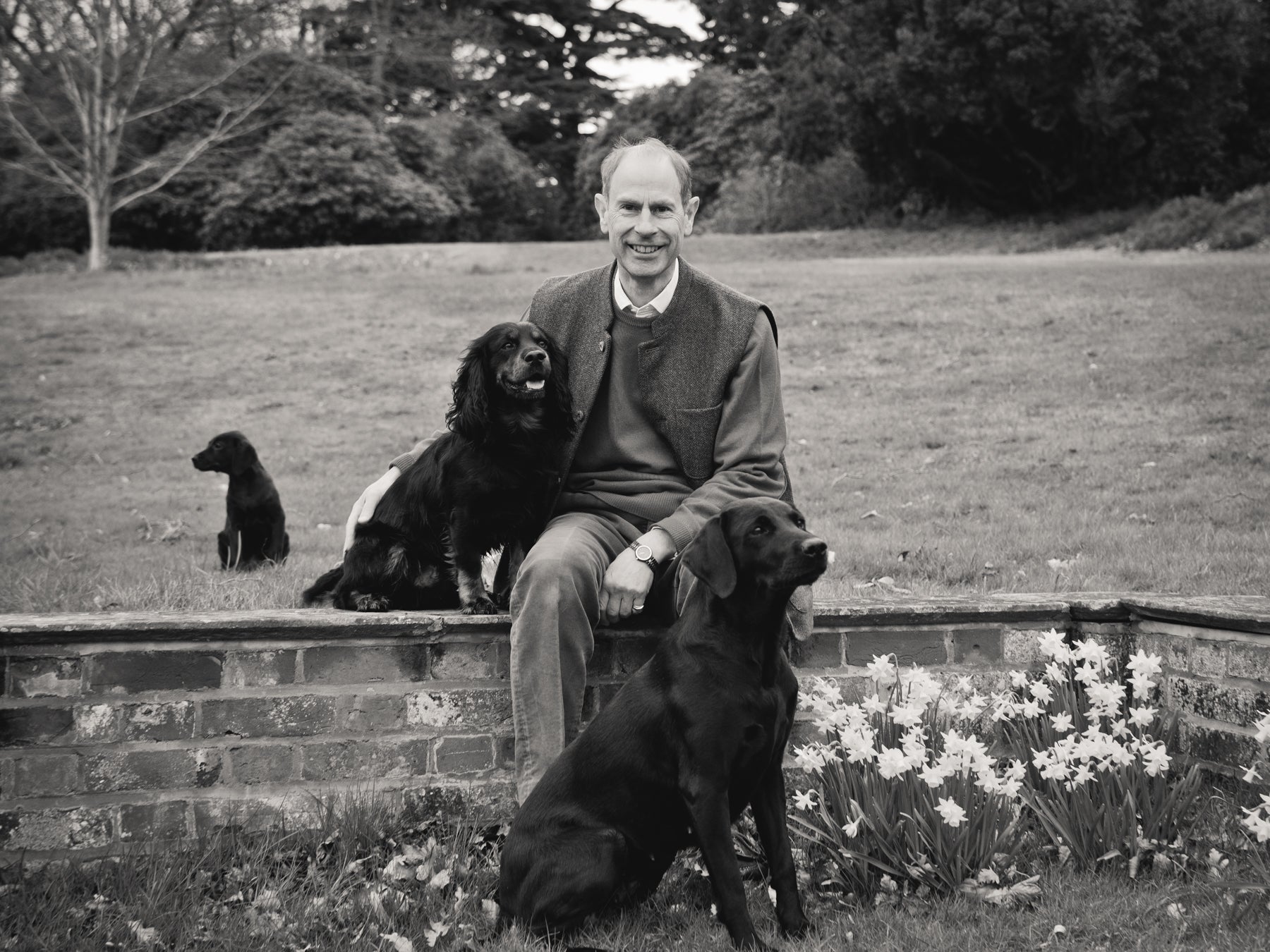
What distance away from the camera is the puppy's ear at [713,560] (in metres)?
2.61

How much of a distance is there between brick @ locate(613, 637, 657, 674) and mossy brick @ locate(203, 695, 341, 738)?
86cm

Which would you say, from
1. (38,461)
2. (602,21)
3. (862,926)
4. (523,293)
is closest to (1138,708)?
(862,926)

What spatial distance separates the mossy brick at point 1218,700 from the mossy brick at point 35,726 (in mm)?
3409

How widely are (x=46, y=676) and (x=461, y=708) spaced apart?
3.95ft

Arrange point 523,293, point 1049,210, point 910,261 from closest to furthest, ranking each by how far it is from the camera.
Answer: point 523,293 → point 910,261 → point 1049,210

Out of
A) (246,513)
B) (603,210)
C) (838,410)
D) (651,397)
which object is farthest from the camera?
(838,410)

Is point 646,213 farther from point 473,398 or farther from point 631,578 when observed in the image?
point 631,578

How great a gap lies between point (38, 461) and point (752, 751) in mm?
Result: 9202

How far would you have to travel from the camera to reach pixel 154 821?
3266 millimetres

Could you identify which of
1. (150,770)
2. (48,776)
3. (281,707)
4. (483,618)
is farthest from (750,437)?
(48,776)

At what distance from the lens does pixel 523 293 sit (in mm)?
15195

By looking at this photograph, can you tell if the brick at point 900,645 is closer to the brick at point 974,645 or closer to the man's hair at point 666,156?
the brick at point 974,645

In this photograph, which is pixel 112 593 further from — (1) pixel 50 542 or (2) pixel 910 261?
(2) pixel 910 261

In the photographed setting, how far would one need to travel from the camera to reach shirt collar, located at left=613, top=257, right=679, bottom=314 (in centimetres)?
361
